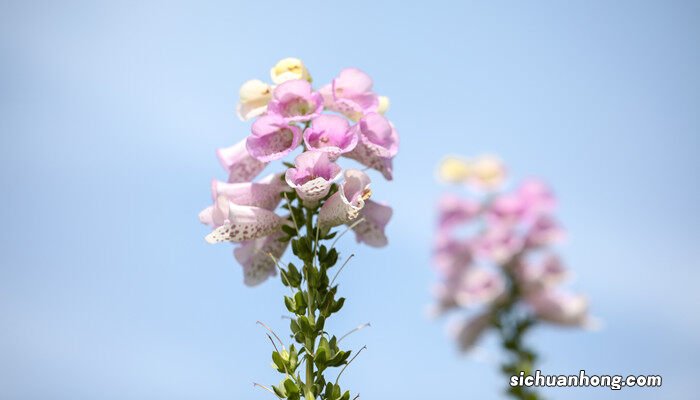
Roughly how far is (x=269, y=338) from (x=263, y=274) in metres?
0.51

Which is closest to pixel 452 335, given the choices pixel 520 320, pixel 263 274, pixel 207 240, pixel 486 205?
pixel 520 320

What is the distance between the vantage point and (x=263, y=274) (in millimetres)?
2576

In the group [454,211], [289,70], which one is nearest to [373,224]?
[289,70]

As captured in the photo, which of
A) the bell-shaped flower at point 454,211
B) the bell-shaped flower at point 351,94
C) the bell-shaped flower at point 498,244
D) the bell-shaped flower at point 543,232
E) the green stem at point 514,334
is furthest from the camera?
the bell-shaped flower at point 454,211

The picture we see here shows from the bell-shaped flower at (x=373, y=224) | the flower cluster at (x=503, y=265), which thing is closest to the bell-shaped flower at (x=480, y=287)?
the flower cluster at (x=503, y=265)

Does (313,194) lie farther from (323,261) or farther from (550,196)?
(550,196)

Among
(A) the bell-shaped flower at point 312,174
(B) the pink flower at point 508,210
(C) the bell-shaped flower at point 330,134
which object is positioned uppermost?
(B) the pink flower at point 508,210

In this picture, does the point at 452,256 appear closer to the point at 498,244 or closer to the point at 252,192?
the point at 498,244

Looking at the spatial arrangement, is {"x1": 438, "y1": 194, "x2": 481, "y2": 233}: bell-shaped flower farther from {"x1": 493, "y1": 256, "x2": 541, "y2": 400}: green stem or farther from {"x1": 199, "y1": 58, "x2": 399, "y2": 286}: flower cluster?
{"x1": 199, "y1": 58, "x2": 399, "y2": 286}: flower cluster

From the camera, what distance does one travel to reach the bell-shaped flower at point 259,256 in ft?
8.17

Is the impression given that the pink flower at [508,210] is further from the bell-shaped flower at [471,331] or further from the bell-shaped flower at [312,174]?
the bell-shaped flower at [312,174]

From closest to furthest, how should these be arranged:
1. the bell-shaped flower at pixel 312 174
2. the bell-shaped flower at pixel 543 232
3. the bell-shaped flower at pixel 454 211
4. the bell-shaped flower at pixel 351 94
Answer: the bell-shaped flower at pixel 312 174 < the bell-shaped flower at pixel 351 94 < the bell-shaped flower at pixel 543 232 < the bell-shaped flower at pixel 454 211

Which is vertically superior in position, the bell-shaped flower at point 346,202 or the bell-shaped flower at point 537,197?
the bell-shaped flower at point 537,197

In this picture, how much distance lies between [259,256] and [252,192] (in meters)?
0.36
